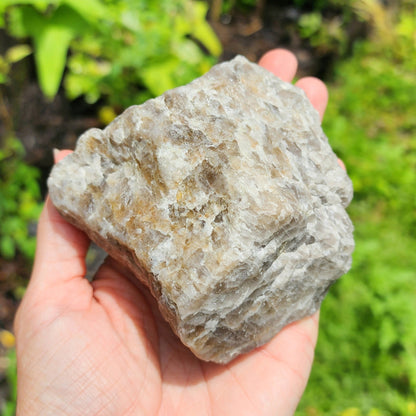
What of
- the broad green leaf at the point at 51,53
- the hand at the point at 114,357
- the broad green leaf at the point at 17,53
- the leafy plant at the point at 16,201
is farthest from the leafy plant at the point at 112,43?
the hand at the point at 114,357

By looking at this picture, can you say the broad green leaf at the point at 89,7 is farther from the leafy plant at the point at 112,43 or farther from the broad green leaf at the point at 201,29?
the broad green leaf at the point at 201,29

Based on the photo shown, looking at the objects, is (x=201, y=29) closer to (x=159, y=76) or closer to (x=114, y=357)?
(x=159, y=76)

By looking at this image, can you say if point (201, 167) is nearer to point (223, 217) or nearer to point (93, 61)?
point (223, 217)

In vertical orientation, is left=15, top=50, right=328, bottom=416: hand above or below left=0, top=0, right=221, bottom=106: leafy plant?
below

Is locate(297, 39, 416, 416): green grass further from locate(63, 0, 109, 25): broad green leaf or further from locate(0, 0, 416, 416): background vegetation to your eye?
locate(63, 0, 109, 25): broad green leaf

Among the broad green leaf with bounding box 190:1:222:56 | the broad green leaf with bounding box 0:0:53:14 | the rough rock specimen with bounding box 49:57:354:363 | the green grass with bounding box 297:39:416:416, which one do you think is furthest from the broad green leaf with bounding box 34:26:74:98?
the green grass with bounding box 297:39:416:416
